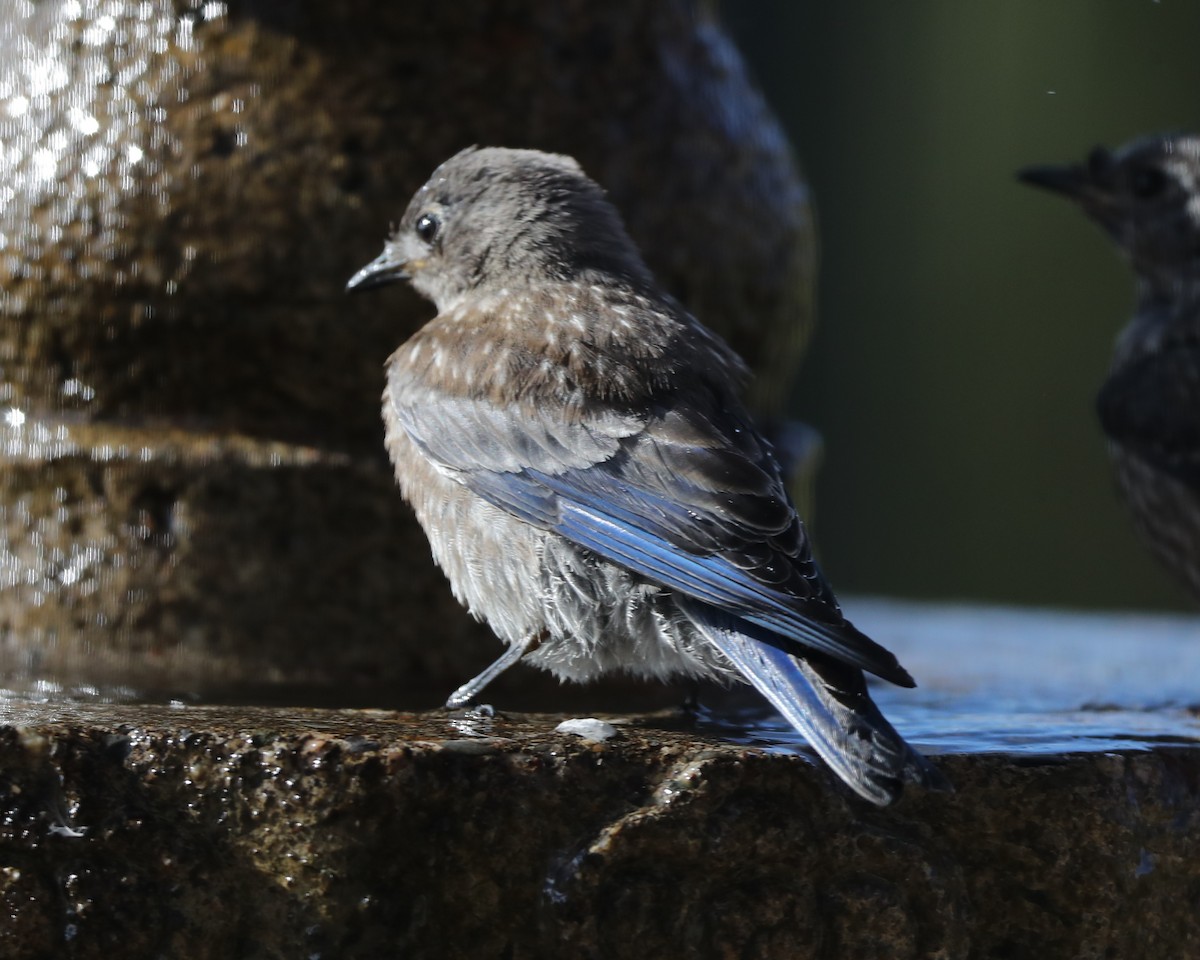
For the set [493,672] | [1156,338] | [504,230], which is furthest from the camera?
[1156,338]

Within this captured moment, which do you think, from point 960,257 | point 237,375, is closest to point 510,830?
point 237,375

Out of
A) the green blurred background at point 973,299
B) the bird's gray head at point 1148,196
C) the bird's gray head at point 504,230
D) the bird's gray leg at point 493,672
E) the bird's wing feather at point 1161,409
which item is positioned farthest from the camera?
the green blurred background at point 973,299

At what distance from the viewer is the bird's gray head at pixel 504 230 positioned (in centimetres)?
411

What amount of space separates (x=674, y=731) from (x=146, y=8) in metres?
2.30

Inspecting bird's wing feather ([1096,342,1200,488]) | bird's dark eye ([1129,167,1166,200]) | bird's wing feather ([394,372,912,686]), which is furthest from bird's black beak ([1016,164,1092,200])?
bird's wing feather ([394,372,912,686])

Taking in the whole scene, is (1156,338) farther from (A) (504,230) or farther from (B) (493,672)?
(B) (493,672)

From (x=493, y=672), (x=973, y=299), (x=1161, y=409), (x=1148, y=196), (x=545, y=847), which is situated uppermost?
(x=973, y=299)

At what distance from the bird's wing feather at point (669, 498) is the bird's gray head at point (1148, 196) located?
317 centimetres

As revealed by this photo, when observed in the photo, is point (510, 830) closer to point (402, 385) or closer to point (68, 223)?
point (402, 385)

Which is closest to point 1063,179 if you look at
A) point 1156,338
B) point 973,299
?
point 1156,338

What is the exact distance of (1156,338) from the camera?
19.5 ft

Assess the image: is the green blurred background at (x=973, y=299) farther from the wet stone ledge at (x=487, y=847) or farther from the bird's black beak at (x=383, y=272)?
the wet stone ledge at (x=487, y=847)

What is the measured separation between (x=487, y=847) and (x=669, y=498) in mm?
792

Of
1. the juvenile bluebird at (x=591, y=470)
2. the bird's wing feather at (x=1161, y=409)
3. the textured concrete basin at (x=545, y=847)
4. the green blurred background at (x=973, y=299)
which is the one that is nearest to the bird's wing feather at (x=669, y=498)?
the juvenile bluebird at (x=591, y=470)
